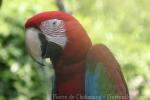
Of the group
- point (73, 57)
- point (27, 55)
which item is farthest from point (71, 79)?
Result: point (27, 55)

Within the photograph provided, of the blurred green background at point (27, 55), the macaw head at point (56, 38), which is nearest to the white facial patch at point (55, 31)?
the macaw head at point (56, 38)

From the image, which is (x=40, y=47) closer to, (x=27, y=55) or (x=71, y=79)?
(x=71, y=79)

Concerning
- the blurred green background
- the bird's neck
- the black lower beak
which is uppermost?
the blurred green background

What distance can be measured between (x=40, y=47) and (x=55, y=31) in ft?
0.14

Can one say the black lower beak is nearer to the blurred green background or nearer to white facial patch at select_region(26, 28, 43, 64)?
white facial patch at select_region(26, 28, 43, 64)

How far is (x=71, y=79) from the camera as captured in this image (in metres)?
0.87

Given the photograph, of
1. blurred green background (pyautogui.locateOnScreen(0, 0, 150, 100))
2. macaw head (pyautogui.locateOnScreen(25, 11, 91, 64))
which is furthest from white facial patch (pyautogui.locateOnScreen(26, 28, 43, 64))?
blurred green background (pyautogui.locateOnScreen(0, 0, 150, 100))

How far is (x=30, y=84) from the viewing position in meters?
1.66

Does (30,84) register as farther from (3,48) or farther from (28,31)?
(28,31)

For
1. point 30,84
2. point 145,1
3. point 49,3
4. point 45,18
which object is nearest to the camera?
point 45,18

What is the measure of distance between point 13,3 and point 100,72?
79cm

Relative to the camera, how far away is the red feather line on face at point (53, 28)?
0.86 m

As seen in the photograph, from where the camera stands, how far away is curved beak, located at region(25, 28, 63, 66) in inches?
33.9

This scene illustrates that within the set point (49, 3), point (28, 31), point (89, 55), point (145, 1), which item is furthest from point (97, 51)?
point (145, 1)
